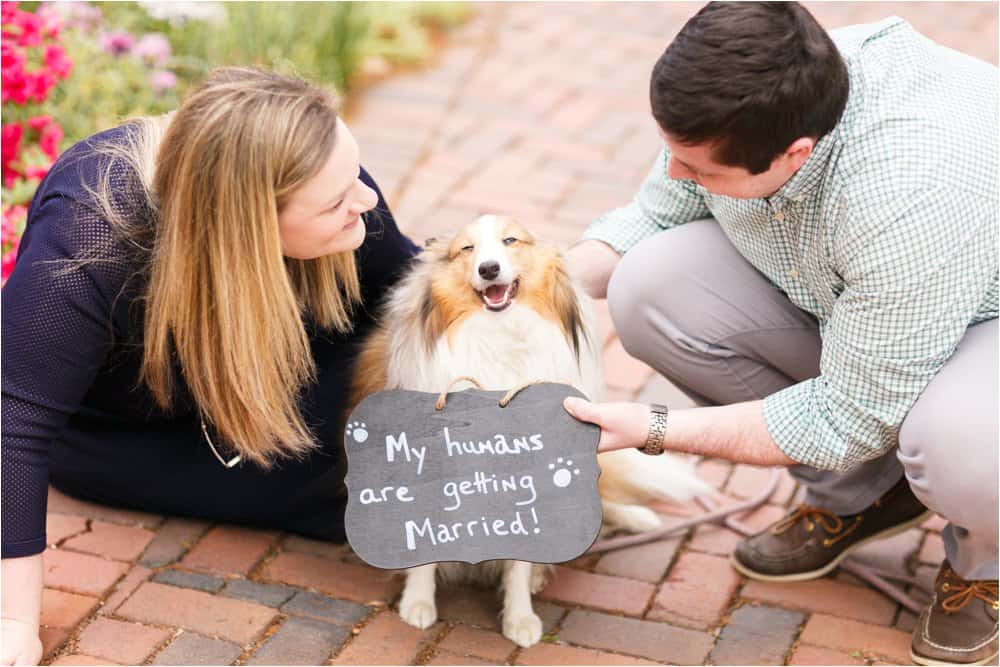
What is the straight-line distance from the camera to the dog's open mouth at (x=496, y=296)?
2.50 m

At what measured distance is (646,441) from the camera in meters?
2.34

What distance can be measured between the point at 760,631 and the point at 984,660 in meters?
0.49

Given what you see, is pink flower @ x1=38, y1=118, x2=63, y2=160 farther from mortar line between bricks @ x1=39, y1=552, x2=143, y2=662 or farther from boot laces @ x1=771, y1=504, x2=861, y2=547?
boot laces @ x1=771, y1=504, x2=861, y2=547

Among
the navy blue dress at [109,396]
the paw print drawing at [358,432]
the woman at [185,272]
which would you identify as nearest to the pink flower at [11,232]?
the navy blue dress at [109,396]

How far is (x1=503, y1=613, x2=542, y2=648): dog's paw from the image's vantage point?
2.58 m

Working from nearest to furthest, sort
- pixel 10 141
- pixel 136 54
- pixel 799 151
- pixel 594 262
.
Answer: pixel 799 151, pixel 594 262, pixel 10 141, pixel 136 54

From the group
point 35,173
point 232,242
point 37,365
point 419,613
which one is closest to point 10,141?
point 35,173

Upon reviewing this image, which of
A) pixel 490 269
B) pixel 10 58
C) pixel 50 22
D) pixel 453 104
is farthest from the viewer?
pixel 453 104

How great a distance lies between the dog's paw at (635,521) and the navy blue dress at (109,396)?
2.41 feet

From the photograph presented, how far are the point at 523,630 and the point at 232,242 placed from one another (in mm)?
1092

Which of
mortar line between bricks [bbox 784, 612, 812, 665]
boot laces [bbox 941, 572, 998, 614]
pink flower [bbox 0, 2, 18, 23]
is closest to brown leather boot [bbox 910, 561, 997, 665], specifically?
boot laces [bbox 941, 572, 998, 614]

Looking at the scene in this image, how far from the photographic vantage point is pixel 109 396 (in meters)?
2.73

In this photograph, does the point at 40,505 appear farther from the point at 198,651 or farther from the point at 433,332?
the point at 433,332

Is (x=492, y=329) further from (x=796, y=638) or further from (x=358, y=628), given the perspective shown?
(x=796, y=638)
